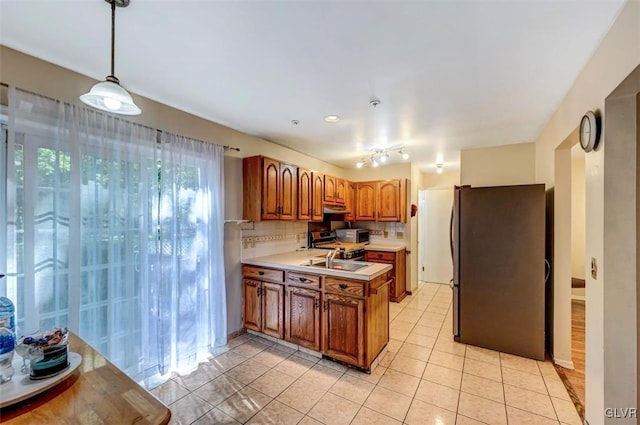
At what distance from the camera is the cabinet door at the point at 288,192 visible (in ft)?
11.0

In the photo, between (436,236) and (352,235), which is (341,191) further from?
(436,236)

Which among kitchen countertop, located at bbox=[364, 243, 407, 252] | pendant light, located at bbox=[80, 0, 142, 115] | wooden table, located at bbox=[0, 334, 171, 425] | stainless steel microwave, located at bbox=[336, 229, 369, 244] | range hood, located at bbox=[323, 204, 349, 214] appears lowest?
wooden table, located at bbox=[0, 334, 171, 425]

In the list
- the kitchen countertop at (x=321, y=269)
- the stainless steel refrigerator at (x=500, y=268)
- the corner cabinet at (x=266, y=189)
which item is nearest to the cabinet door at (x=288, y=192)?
the corner cabinet at (x=266, y=189)

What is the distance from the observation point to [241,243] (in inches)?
127

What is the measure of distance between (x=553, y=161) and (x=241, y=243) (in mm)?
3478

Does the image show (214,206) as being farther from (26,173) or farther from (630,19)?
(630,19)

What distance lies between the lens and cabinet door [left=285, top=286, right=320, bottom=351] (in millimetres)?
2674

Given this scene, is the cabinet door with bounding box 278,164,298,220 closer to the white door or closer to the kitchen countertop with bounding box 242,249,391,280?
the kitchen countertop with bounding box 242,249,391,280

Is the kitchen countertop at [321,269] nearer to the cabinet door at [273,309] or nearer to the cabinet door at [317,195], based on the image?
the cabinet door at [273,309]

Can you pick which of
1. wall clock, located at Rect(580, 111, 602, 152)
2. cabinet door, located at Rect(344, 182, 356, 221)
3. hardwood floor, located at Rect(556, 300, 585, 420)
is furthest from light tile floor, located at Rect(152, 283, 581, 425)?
cabinet door, located at Rect(344, 182, 356, 221)

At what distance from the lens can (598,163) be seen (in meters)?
1.61

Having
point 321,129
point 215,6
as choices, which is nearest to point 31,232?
point 215,6

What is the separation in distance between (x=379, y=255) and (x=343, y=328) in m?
2.24

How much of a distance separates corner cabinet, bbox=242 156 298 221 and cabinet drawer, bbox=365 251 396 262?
1858 millimetres
